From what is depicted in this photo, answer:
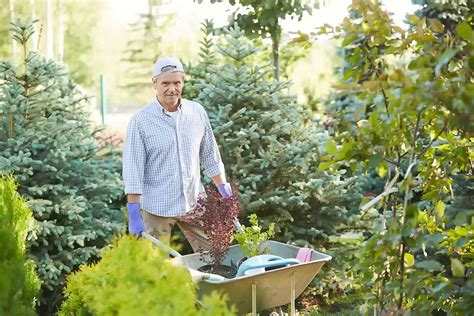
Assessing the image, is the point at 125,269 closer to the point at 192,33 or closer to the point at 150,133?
the point at 150,133

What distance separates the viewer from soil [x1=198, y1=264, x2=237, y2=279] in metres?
3.95

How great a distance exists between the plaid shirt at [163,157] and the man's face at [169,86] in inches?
3.1

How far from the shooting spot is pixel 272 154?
568 cm

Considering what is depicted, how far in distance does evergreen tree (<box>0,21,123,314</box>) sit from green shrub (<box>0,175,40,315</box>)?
125cm

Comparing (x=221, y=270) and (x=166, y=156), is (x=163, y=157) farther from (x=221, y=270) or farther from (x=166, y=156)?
(x=221, y=270)

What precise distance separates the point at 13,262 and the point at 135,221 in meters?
→ 1.22

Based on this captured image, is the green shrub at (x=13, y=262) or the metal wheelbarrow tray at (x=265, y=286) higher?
the green shrub at (x=13, y=262)

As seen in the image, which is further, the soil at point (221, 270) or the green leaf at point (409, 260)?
the soil at point (221, 270)

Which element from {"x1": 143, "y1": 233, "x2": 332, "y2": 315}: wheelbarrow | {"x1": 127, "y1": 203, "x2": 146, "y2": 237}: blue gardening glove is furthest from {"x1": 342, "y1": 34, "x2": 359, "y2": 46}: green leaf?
{"x1": 127, "y1": 203, "x2": 146, "y2": 237}: blue gardening glove

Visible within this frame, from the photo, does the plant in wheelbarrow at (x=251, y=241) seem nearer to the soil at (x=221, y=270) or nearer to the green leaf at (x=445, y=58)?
the soil at (x=221, y=270)

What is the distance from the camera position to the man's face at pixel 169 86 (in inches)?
169

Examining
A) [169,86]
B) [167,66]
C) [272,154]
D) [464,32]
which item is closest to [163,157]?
[169,86]


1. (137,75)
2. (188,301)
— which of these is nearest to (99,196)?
(188,301)

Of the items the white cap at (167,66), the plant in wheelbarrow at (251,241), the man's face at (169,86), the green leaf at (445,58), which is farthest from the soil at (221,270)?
the green leaf at (445,58)
